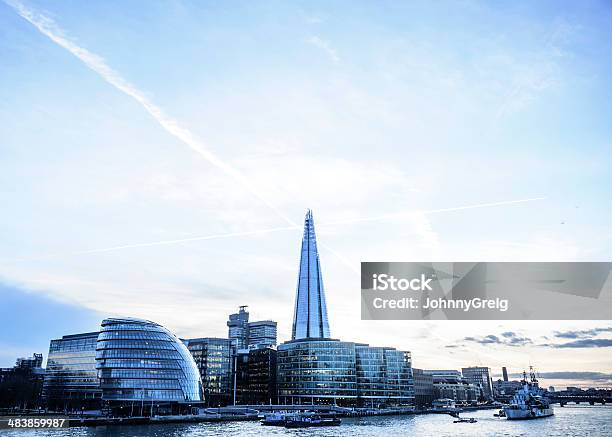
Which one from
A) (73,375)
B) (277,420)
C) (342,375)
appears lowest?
(277,420)

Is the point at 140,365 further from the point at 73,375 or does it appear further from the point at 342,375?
the point at 342,375

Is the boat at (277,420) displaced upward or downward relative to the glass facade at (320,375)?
downward

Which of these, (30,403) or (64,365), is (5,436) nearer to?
(64,365)

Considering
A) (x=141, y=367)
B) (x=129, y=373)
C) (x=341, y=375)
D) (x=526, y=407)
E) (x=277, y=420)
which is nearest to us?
(x=277, y=420)

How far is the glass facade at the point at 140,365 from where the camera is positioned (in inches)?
4616

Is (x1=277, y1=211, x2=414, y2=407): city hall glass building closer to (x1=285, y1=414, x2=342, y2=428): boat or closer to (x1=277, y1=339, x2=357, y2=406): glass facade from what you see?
(x1=277, y1=339, x2=357, y2=406): glass facade

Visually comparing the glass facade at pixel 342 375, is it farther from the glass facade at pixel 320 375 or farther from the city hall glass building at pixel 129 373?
the city hall glass building at pixel 129 373

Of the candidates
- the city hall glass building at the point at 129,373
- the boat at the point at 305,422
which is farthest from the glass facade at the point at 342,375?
the boat at the point at 305,422

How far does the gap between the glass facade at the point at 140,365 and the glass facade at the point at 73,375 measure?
4.61 m

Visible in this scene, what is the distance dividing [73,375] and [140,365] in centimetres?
2313

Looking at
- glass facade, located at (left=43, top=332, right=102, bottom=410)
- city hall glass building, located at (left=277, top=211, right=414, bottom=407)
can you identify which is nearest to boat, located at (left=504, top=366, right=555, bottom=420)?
city hall glass building, located at (left=277, top=211, right=414, bottom=407)

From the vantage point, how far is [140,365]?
118250 millimetres

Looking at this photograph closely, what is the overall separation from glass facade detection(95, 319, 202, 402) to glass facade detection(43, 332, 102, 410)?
4.61 metres

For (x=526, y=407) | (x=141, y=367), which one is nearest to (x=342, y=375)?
(x=526, y=407)
